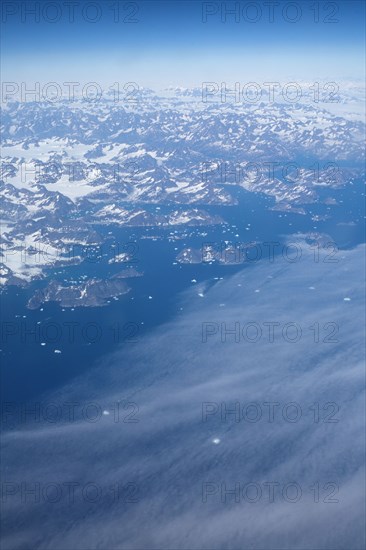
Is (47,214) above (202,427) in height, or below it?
above

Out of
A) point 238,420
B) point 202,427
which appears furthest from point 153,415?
point 238,420

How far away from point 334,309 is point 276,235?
21500 millimetres

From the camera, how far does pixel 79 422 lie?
30.9 meters

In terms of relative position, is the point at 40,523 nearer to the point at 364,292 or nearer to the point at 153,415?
the point at 153,415

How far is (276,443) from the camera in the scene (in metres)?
30.0

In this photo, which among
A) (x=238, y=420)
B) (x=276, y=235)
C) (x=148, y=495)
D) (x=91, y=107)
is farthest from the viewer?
(x=91, y=107)

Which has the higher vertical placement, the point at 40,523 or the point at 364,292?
the point at 364,292

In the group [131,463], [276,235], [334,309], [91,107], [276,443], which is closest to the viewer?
[131,463]

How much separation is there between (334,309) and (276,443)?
70.7 feet

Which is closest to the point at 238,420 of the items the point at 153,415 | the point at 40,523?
the point at 153,415

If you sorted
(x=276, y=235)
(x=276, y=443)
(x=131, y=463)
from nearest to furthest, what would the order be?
(x=131, y=463), (x=276, y=443), (x=276, y=235)

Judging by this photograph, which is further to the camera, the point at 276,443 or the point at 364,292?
the point at 364,292

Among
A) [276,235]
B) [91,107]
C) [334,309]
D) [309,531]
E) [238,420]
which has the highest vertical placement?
[91,107]

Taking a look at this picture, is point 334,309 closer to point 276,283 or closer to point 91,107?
point 276,283
